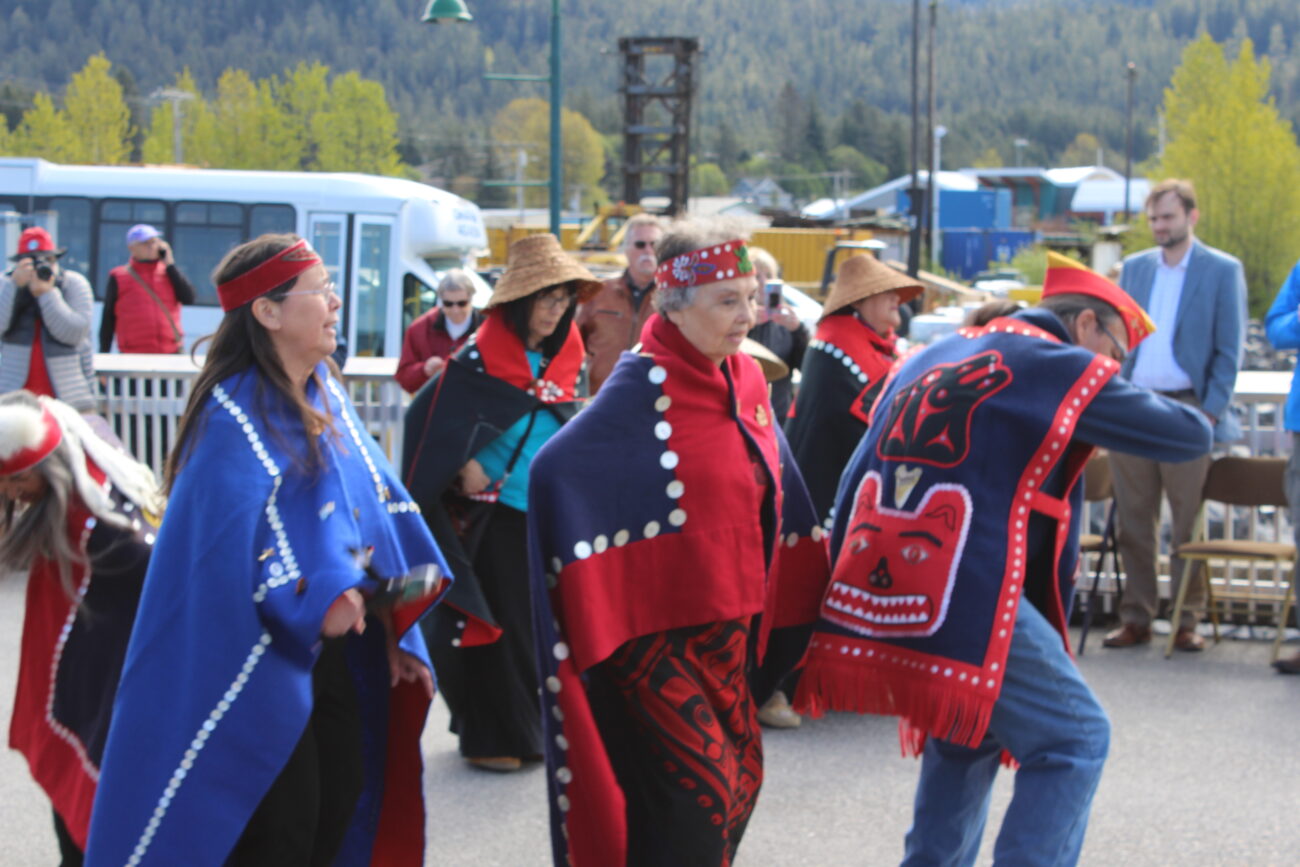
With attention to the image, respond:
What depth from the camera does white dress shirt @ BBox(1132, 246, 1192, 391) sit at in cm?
717

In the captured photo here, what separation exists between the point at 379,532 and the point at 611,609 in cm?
55

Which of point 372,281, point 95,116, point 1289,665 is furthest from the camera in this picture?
point 95,116

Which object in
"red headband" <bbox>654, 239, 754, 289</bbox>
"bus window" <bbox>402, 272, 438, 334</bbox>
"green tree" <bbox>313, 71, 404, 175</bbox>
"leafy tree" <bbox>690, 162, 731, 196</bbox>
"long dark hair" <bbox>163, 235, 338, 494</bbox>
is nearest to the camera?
"long dark hair" <bbox>163, 235, 338, 494</bbox>

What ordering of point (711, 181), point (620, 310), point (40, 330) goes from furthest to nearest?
1. point (711, 181)
2. point (40, 330)
3. point (620, 310)

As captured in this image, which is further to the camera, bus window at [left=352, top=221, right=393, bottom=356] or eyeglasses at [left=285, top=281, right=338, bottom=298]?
bus window at [left=352, top=221, right=393, bottom=356]

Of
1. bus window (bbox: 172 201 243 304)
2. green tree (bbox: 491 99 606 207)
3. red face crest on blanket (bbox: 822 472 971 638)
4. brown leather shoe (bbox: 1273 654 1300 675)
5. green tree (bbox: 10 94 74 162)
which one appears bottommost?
brown leather shoe (bbox: 1273 654 1300 675)

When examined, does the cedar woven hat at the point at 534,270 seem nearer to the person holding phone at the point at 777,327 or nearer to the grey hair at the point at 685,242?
the person holding phone at the point at 777,327

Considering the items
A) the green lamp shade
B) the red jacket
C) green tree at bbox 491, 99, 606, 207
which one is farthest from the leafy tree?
the red jacket

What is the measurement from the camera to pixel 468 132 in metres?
141

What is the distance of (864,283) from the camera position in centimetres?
595

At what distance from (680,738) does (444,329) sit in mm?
5300

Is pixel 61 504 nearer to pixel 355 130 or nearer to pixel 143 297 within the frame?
pixel 143 297

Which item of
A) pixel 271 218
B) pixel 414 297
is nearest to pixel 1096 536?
pixel 414 297

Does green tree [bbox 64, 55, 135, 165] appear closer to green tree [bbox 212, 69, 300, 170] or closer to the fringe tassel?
green tree [bbox 212, 69, 300, 170]
